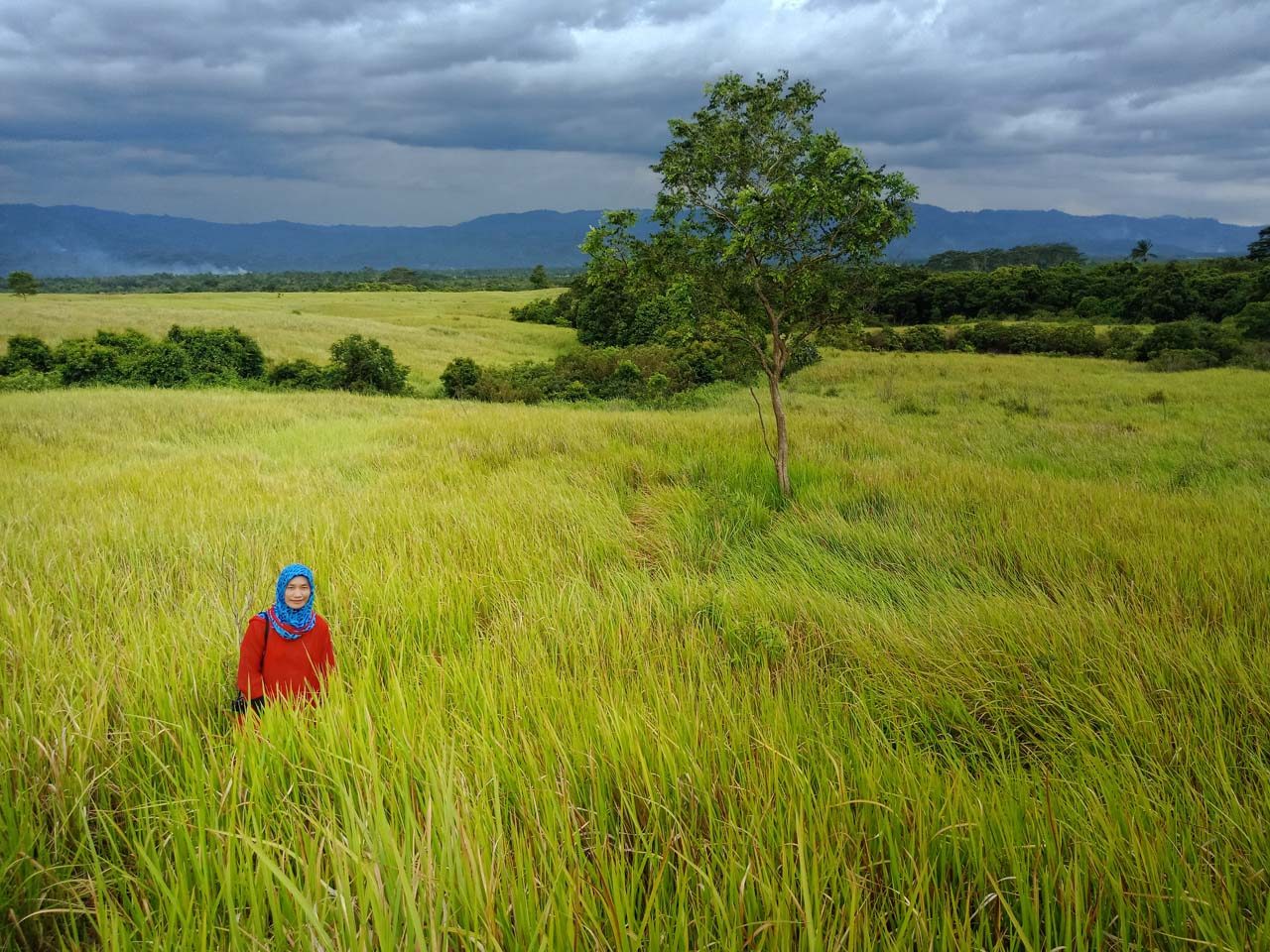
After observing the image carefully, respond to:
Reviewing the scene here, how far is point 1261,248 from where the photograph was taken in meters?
72.2

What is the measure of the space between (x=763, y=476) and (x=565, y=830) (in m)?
8.28

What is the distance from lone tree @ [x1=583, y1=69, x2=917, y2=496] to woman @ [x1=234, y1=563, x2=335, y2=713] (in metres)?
6.79

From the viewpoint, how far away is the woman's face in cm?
314

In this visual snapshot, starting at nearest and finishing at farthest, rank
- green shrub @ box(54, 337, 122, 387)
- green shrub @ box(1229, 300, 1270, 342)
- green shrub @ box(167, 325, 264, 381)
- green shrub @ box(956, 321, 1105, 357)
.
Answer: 1. green shrub @ box(54, 337, 122, 387)
2. green shrub @ box(167, 325, 264, 381)
3. green shrub @ box(1229, 300, 1270, 342)
4. green shrub @ box(956, 321, 1105, 357)

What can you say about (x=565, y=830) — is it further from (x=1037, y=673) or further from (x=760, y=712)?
(x=1037, y=673)

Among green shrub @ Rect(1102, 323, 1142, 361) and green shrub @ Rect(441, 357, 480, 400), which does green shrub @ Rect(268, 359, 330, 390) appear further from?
green shrub @ Rect(1102, 323, 1142, 361)

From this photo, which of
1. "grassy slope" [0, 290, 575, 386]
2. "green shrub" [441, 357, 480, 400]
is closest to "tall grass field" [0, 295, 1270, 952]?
"green shrub" [441, 357, 480, 400]

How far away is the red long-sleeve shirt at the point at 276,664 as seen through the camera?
3.03 m

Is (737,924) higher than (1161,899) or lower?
higher

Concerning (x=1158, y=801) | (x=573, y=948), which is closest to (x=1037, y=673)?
(x=1158, y=801)

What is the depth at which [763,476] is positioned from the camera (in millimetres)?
9867

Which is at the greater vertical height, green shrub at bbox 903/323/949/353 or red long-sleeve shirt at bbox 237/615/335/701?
green shrub at bbox 903/323/949/353

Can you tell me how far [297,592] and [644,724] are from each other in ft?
6.26

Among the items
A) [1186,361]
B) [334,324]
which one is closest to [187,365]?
[334,324]
